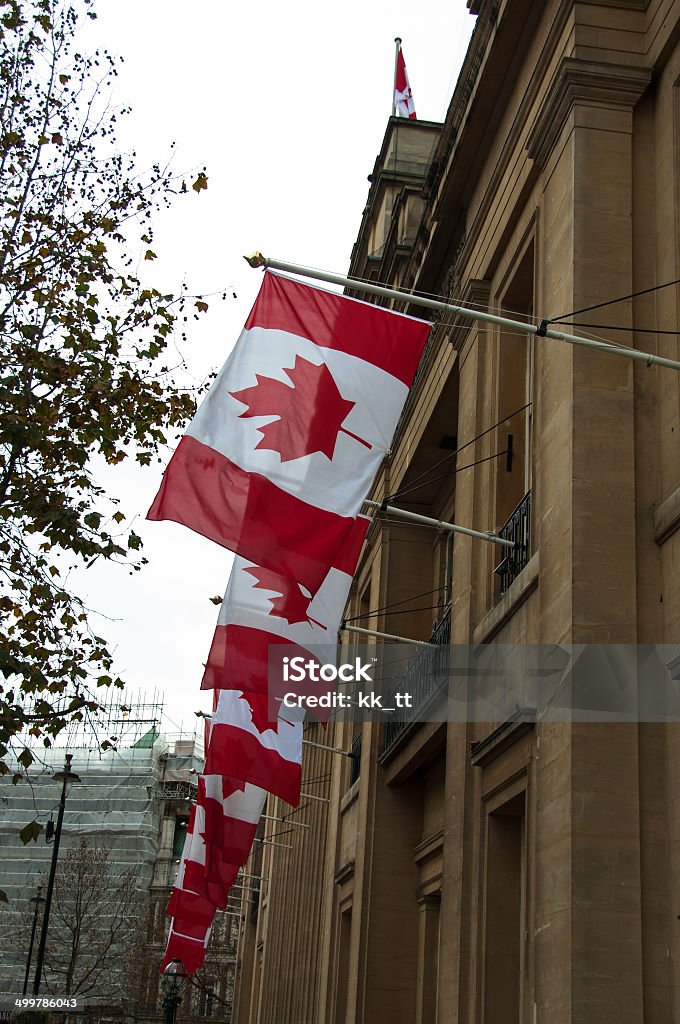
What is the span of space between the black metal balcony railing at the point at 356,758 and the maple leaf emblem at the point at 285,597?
1295 centimetres

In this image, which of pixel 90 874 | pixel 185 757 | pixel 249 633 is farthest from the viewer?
pixel 185 757

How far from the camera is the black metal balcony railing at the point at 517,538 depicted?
12656 mm

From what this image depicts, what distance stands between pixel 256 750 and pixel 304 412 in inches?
247

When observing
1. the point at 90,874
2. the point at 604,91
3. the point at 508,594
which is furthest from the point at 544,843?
the point at 90,874

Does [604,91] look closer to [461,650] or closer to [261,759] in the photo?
[461,650]

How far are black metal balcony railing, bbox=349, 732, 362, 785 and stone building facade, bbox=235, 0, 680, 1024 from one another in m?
3.88

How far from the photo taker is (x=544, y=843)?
32.7 feet

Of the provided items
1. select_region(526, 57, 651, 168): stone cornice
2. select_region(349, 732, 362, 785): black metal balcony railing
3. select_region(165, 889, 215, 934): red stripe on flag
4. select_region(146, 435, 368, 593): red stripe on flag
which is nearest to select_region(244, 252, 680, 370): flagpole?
select_region(146, 435, 368, 593): red stripe on flag

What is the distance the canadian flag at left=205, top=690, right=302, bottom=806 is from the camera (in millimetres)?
14828

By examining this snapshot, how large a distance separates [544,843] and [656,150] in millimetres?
6277

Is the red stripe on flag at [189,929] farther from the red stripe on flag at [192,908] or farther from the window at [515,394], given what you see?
the window at [515,394]


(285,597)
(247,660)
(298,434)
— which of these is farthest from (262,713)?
(298,434)

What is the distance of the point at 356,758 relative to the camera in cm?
2402

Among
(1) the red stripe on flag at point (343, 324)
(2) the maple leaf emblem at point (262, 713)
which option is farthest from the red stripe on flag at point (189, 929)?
(1) the red stripe on flag at point (343, 324)
